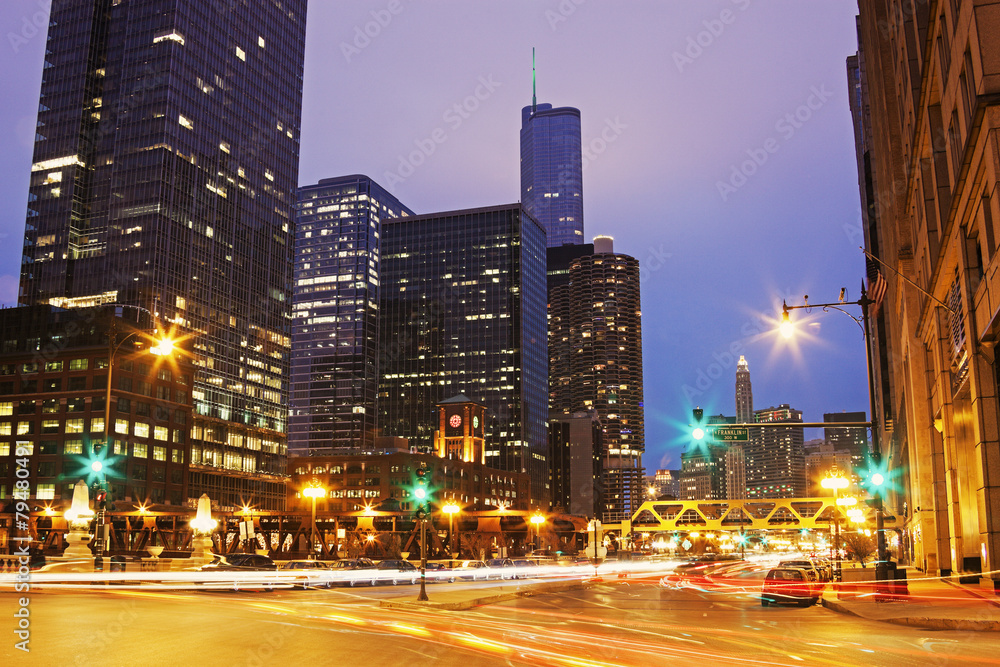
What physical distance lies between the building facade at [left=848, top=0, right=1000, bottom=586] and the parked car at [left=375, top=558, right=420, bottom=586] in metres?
26.8

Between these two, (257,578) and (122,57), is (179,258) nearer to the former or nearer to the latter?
(122,57)

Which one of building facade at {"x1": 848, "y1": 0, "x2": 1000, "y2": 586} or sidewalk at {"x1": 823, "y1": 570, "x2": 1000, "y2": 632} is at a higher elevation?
building facade at {"x1": 848, "y1": 0, "x2": 1000, "y2": 586}

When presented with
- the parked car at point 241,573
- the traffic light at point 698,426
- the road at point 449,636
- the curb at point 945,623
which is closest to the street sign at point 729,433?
the traffic light at point 698,426

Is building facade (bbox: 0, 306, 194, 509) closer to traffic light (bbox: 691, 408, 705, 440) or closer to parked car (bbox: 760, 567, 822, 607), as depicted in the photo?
traffic light (bbox: 691, 408, 705, 440)

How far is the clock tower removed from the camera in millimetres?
186625

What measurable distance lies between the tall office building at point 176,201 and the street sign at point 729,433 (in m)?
127

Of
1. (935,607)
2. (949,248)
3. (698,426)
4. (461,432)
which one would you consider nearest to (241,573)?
(698,426)

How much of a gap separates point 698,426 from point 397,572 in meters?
24.4

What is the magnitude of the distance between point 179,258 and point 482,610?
14009 cm

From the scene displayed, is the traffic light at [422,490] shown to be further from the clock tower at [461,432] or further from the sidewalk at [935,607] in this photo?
the clock tower at [461,432]

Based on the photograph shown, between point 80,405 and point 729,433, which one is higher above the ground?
point 80,405

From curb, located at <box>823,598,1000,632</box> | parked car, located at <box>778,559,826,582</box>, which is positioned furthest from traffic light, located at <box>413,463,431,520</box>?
curb, located at <box>823,598,1000,632</box>

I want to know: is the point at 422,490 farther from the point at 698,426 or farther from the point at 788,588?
the point at 788,588

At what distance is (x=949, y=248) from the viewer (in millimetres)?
31172
